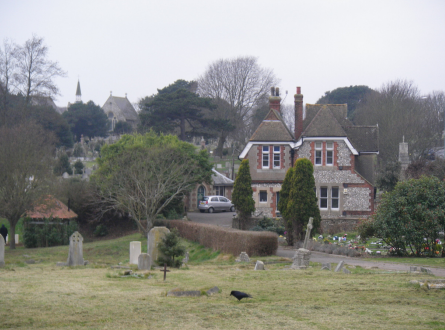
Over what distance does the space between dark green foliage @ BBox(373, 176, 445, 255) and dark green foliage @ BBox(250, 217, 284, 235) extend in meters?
9.97

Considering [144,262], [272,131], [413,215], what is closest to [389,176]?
[272,131]

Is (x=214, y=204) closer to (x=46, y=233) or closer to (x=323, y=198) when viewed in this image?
(x=323, y=198)

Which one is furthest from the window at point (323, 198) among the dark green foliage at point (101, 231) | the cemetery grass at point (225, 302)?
the cemetery grass at point (225, 302)

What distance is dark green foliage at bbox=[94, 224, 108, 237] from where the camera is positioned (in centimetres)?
4134

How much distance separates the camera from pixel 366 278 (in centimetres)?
1425

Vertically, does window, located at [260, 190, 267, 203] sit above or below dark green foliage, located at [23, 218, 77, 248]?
above

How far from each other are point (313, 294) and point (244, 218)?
2278 centimetres

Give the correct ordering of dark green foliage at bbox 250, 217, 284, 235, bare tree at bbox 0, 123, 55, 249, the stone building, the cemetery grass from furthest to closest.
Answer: the stone building
bare tree at bbox 0, 123, 55, 249
dark green foliage at bbox 250, 217, 284, 235
the cemetery grass

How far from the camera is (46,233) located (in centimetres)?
3697

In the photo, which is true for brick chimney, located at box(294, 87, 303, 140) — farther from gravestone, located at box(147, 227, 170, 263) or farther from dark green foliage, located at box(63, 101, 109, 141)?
dark green foliage, located at box(63, 101, 109, 141)

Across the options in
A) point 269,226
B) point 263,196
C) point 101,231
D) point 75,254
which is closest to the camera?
point 75,254

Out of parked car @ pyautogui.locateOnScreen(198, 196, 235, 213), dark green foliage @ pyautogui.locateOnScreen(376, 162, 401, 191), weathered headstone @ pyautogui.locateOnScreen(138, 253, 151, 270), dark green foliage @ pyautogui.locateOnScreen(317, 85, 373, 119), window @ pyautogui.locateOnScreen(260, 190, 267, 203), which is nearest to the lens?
weathered headstone @ pyautogui.locateOnScreen(138, 253, 151, 270)

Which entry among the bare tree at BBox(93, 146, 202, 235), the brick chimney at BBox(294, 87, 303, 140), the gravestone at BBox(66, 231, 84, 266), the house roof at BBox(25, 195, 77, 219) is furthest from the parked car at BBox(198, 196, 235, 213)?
the gravestone at BBox(66, 231, 84, 266)

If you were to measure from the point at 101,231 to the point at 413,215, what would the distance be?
27.2 m
